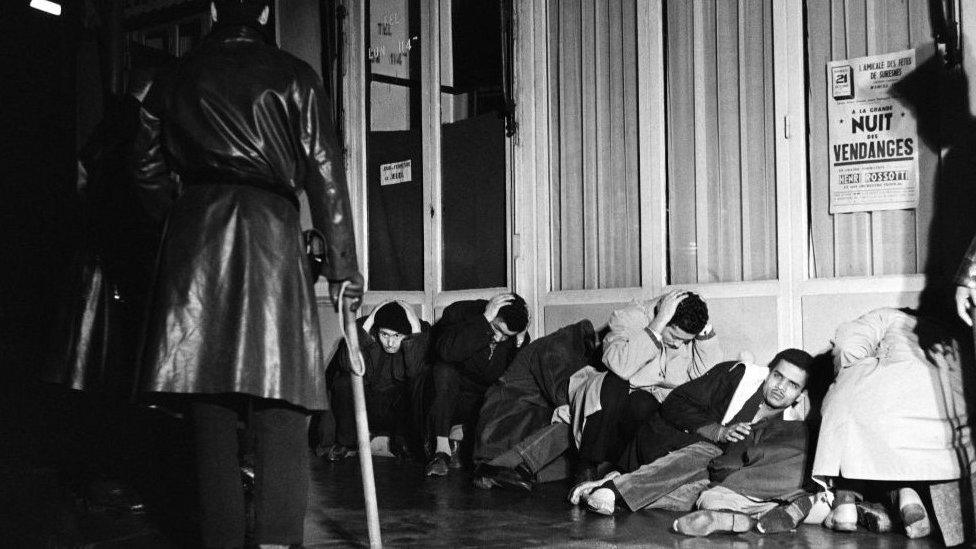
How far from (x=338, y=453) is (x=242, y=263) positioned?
139 inches

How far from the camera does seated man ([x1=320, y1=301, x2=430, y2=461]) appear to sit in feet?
20.4

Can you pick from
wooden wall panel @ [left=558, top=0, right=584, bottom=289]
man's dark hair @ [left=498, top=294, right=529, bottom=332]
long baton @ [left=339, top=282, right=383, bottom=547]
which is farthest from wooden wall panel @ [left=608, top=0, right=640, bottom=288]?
long baton @ [left=339, top=282, right=383, bottom=547]

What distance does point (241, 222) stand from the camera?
281 cm

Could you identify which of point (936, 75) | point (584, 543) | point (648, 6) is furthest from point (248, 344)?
point (648, 6)

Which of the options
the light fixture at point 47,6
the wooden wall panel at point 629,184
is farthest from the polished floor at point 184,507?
the light fixture at point 47,6

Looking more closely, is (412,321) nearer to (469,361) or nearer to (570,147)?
(469,361)

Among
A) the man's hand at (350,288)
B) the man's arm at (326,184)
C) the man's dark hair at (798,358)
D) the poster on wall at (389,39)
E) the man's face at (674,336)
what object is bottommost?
the man's dark hair at (798,358)

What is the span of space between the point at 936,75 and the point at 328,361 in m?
4.42

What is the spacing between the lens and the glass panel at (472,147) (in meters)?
6.68

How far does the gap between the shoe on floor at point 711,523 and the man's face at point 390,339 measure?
2.93 m

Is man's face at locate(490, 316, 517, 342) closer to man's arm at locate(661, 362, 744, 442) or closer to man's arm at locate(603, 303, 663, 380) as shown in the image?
man's arm at locate(603, 303, 663, 380)

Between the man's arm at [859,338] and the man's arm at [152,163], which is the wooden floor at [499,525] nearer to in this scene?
the man's arm at [859,338]

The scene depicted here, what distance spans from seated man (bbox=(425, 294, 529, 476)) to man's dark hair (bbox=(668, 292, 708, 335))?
1.12 m

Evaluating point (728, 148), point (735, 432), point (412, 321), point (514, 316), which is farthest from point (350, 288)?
point (412, 321)
